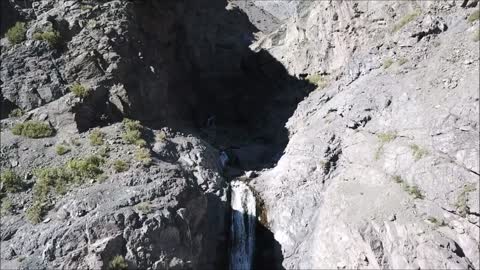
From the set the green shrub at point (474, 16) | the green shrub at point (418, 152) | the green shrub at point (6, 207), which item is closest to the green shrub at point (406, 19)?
the green shrub at point (474, 16)

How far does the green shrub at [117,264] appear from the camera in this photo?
19.8 m

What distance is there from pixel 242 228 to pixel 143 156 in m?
7.95

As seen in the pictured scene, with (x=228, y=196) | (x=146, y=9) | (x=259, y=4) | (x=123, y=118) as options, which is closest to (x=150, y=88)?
(x=123, y=118)

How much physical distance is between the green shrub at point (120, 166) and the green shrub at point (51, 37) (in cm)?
1068

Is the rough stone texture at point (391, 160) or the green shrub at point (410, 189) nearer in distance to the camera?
the rough stone texture at point (391, 160)

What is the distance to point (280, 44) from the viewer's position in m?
53.1

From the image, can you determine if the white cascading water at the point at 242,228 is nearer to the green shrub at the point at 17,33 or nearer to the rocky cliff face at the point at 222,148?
the rocky cliff face at the point at 222,148

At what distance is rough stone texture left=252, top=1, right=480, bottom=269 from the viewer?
2270cm

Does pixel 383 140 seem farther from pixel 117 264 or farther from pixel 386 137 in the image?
pixel 117 264

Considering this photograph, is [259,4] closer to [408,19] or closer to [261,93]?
[261,93]

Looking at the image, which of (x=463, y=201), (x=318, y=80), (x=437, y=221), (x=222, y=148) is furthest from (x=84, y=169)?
(x=318, y=80)

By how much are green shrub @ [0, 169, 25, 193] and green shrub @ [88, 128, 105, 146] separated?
4.55 metres

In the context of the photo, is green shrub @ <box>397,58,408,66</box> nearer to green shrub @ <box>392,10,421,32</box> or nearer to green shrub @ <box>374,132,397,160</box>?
green shrub @ <box>392,10,421,32</box>

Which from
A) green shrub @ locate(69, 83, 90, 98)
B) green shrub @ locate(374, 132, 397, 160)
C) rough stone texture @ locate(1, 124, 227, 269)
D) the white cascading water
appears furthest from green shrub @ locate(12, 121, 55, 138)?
green shrub @ locate(374, 132, 397, 160)
